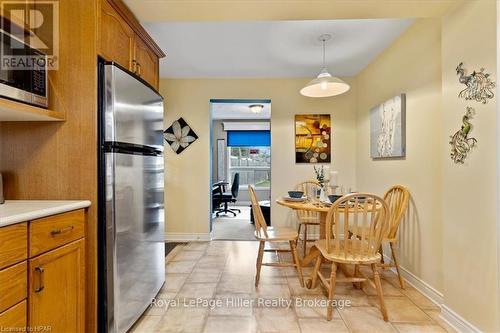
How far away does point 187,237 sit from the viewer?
3975mm

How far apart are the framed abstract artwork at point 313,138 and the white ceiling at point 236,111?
1695 mm

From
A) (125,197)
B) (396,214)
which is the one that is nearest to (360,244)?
(396,214)

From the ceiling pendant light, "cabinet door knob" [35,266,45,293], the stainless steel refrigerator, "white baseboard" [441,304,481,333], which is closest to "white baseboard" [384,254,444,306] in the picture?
"white baseboard" [441,304,481,333]

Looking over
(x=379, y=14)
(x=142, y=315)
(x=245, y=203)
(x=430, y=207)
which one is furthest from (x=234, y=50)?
(x=245, y=203)

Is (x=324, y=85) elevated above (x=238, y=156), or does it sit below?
above

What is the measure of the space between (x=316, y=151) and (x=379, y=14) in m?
2.26

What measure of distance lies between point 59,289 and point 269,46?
284 centimetres

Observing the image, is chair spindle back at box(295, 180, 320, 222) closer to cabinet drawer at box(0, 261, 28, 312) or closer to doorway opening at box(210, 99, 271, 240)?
cabinet drawer at box(0, 261, 28, 312)

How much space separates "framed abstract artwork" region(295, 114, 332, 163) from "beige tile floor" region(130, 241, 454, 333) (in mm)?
1774

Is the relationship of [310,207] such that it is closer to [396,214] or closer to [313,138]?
[396,214]

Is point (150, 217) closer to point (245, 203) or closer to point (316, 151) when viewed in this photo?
point (316, 151)

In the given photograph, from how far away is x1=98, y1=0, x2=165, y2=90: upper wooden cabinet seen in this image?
A: 1599 millimetres

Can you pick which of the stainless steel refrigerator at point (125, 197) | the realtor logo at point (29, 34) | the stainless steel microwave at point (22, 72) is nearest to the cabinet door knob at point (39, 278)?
the stainless steel refrigerator at point (125, 197)

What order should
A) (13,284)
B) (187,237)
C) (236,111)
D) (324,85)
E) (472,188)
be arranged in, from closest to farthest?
(13,284) < (472,188) < (324,85) < (187,237) < (236,111)
